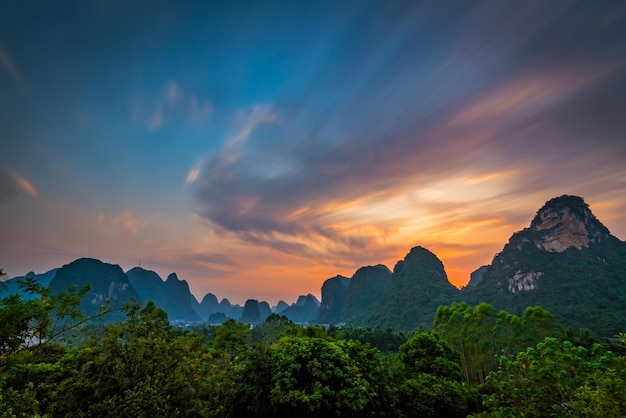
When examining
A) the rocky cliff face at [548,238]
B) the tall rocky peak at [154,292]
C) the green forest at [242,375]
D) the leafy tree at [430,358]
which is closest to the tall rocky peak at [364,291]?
the rocky cliff face at [548,238]

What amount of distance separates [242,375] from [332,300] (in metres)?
149

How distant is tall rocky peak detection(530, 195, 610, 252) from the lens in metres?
72.0

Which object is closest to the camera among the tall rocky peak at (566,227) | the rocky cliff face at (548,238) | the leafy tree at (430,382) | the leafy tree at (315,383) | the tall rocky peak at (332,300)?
the leafy tree at (315,383)

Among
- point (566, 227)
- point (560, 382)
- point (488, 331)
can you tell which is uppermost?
point (566, 227)

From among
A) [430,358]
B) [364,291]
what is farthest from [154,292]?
[430,358]

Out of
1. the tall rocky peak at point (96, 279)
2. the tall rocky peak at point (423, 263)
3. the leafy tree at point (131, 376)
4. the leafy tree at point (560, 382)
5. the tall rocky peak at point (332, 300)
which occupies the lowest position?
the tall rocky peak at point (332, 300)

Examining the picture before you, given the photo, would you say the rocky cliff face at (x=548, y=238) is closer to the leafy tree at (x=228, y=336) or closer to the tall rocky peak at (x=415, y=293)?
the tall rocky peak at (x=415, y=293)

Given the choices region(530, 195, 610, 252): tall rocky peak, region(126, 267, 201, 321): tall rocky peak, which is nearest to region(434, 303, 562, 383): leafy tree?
region(530, 195, 610, 252): tall rocky peak

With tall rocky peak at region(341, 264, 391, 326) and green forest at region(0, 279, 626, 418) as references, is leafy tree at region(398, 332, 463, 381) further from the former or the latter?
tall rocky peak at region(341, 264, 391, 326)

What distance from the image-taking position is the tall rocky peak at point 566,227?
2835 inches

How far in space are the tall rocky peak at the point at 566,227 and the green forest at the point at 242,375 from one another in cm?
7769

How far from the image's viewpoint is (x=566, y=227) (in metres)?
74.1

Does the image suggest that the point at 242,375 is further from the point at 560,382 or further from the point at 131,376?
the point at 560,382

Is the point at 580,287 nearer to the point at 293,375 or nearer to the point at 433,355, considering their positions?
the point at 433,355
